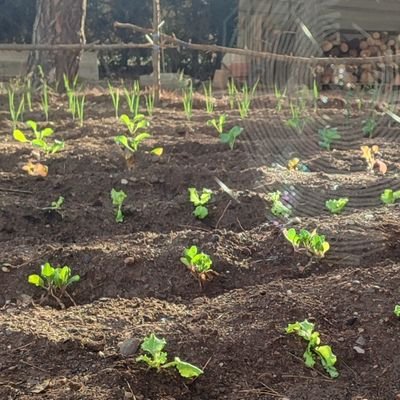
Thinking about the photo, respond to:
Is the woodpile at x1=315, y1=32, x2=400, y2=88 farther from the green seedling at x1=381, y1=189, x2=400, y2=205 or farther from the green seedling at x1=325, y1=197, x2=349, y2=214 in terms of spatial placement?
the green seedling at x1=325, y1=197, x2=349, y2=214

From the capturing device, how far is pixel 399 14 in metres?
8.45

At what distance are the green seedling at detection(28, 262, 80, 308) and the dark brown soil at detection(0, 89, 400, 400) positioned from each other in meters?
0.05

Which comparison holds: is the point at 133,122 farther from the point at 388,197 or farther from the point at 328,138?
the point at 388,197

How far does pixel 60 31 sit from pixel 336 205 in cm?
501

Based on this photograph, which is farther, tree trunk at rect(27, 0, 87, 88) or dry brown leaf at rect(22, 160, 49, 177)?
tree trunk at rect(27, 0, 87, 88)

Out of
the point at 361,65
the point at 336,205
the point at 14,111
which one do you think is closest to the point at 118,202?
the point at 336,205

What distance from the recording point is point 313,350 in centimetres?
169

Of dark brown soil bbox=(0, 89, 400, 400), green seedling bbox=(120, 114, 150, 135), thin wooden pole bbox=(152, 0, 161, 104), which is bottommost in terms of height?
dark brown soil bbox=(0, 89, 400, 400)

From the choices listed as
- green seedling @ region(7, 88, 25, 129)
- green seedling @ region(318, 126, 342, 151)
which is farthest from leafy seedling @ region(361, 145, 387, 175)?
green seedling @ region(7, 88, 25, 129)

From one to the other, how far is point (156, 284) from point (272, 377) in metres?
0.65

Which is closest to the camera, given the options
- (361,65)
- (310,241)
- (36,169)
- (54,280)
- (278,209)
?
(54,280)

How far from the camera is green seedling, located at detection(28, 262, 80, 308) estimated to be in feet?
6.81

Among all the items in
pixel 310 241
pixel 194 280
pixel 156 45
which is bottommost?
pixel 194 280

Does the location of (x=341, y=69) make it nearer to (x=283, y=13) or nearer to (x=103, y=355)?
(x=283, y=13)
